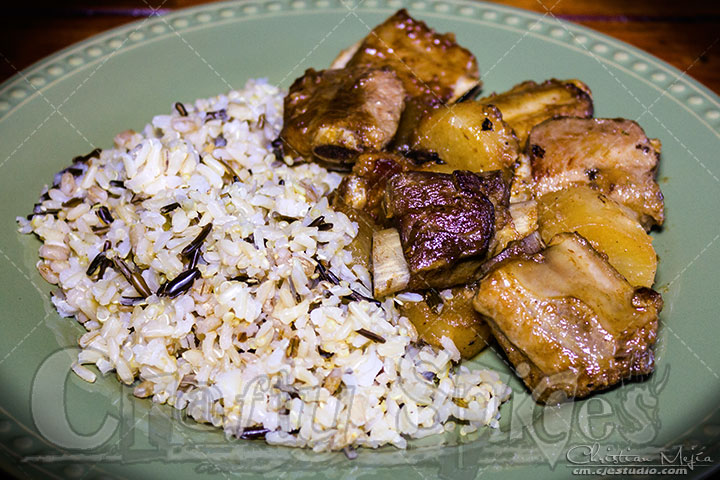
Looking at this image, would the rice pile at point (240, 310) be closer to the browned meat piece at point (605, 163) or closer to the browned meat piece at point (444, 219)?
the browned meat piece at point (444, 219)

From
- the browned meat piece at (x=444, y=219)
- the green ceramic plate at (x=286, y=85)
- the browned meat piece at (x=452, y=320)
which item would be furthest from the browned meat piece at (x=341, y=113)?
the browned meat piece at (x=452, y=320)

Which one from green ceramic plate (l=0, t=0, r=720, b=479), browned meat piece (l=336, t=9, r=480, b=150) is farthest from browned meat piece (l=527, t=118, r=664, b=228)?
browned meat piece (l=336, t=9, r=480, b=150)

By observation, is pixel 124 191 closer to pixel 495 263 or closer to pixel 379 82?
pixel 379 82

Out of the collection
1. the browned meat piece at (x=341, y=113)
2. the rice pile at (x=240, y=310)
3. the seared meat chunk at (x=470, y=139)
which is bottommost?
the rice pile at (x=240, y=310)

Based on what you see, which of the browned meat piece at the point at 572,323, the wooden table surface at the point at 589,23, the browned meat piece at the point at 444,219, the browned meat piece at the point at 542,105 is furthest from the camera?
the wooden table surface at the point at 589,23

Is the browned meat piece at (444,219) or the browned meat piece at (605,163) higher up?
the browned meat piece at (605,163)

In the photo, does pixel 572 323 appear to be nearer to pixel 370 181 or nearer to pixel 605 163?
pixel 605 163

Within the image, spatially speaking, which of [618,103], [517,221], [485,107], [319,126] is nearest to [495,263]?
[517,221]
